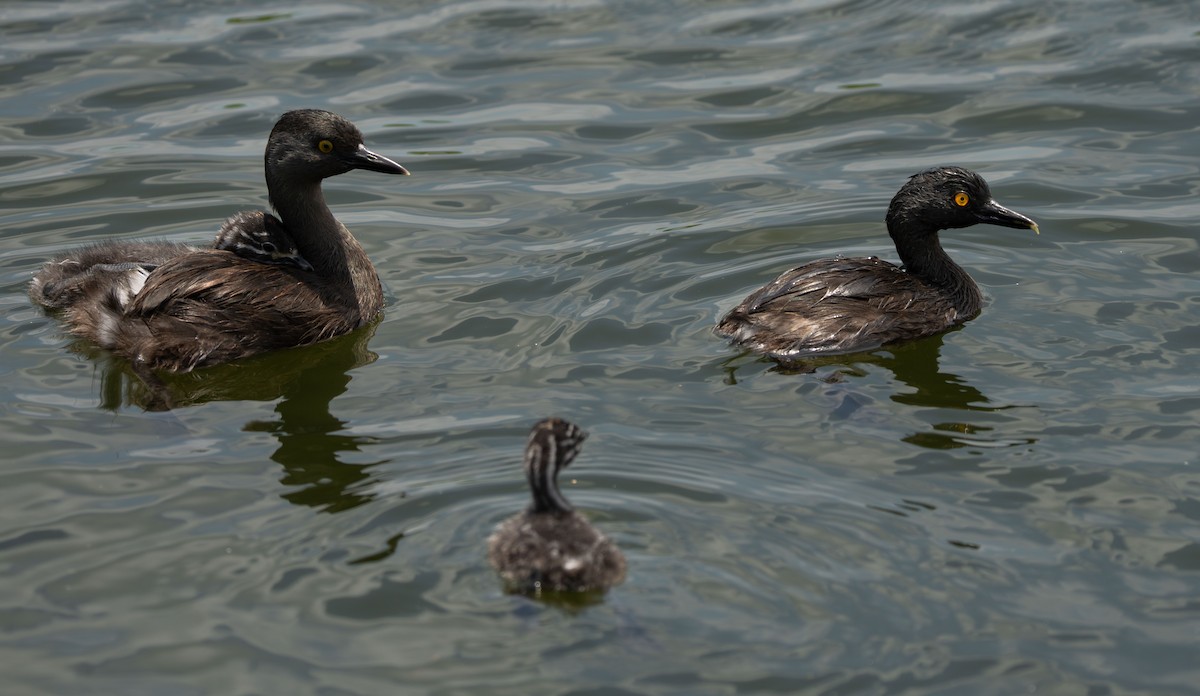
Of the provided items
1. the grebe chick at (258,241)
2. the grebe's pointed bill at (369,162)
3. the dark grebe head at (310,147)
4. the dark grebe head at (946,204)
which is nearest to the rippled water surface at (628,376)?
the dark grebe head at (946,204)

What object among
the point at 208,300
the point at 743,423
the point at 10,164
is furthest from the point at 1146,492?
the point at 10,164

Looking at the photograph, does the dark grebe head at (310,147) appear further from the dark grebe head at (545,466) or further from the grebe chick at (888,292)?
the dark grebe head at (545,466)

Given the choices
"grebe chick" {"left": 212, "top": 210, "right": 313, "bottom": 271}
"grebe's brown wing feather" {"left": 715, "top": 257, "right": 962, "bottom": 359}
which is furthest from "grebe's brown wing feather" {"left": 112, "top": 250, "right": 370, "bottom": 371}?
"grebe's brown wing feather" {"left": 715, "top": 257, "right": 962, "bottom": 359}

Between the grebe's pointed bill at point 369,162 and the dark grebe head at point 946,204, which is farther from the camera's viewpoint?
the grebe's pointed bill at point 369,162

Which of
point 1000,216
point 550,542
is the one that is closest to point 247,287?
point 550,542

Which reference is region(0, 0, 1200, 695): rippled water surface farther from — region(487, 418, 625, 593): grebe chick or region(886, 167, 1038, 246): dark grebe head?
region(886, 167, 1038, 246): dark grebe head

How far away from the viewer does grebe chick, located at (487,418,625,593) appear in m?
6.87

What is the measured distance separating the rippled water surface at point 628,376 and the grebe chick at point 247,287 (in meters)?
0.24

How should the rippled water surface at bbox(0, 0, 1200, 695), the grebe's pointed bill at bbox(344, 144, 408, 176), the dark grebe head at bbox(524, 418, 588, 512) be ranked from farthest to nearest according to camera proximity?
the grebe's pointed bill at bbox(344, 144, 408, 176)
the dark grebe head at bbox(524, 418, 588, 512)
the rippled water surface at bbox(0, 0, 1200, 695)

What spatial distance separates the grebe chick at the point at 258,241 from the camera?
10531mm

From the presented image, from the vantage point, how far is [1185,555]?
750 centimetres

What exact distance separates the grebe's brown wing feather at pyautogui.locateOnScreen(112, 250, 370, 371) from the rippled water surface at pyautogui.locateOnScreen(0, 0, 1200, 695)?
0.24 meters

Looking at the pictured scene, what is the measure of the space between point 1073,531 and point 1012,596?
0.76 metres

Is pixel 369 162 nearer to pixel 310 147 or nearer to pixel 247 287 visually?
pixel 310 147
